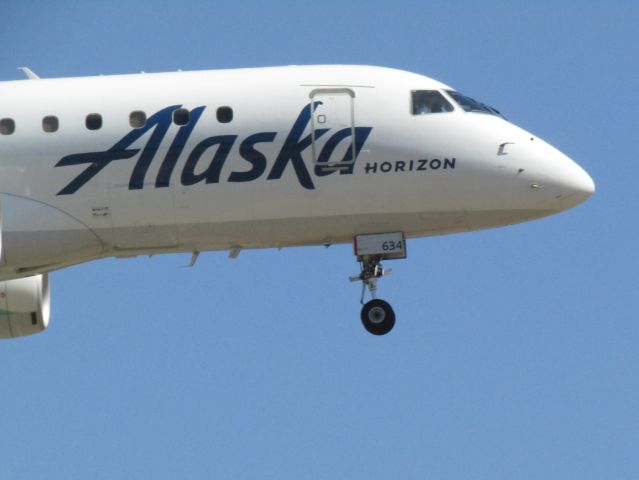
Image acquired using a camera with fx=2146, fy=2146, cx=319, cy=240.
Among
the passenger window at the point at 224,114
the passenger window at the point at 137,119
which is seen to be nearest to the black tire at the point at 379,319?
the passenger window at the point at 224,114

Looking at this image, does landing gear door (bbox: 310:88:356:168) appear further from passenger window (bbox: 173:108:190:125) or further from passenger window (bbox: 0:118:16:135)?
passenger window (bbox: 0:118:16:135)

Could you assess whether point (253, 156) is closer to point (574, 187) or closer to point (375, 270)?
point (375, 270)

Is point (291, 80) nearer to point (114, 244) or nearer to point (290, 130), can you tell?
point (290, 130)

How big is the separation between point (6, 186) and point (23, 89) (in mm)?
2272

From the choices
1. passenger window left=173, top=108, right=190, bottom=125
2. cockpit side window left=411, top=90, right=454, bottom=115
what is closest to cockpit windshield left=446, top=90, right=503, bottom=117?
cockpit side window left=411, top=90, right=454, bottom=115

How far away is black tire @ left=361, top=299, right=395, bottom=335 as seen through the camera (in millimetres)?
43500

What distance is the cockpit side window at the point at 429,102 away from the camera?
43.4m

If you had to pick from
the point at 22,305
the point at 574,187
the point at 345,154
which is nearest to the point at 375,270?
the point at 345,154

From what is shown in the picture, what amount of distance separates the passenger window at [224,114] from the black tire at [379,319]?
4800mm

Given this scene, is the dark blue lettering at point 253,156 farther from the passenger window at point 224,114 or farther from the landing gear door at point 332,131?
the landing gear door at point 332,131

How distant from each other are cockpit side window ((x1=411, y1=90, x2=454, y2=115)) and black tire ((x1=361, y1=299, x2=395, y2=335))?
4.02 metres

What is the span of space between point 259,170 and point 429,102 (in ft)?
12.5

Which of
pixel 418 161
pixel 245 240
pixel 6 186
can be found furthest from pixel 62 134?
pixel 418 161

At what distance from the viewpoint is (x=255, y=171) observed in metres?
42.7
